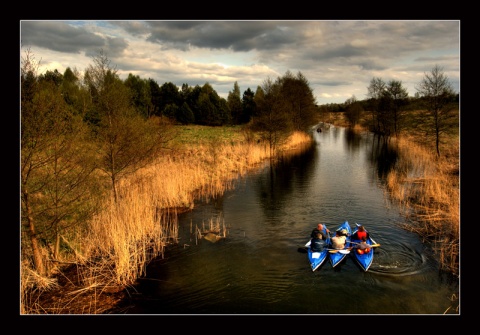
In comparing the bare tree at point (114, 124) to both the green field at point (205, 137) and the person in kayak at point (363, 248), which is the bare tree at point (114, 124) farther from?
the green field at point (205, 137)

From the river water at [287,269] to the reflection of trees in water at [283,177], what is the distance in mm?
399

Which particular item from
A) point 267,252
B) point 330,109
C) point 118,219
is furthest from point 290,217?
point 330,109

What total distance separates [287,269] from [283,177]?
45.9ft

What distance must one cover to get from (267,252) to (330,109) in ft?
408

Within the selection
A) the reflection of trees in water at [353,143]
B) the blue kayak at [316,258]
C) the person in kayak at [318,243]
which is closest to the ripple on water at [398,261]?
the blue kayak at [316,258]

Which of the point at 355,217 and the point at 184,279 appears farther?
the point at 355,217

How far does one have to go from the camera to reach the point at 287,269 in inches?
387

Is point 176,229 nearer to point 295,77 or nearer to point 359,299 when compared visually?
point 359,299

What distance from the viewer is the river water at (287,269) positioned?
26.7ft

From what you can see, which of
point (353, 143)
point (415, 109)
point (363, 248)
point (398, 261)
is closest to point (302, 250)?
point (363, 248)

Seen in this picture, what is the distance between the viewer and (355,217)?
14289 mm

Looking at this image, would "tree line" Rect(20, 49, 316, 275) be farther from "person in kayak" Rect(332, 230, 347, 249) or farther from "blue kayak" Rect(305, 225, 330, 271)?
"person in kayak" Rect(332, 230, 347, 249)

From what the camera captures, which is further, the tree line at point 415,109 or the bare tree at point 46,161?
the tree line at point 415,109

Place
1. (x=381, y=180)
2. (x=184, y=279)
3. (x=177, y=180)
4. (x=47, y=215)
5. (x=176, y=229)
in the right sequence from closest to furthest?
(x=47, y=215)
(x=184, y=279)
(x=176, y=229)
(x=177, y=180)
(x=381, y=180)
